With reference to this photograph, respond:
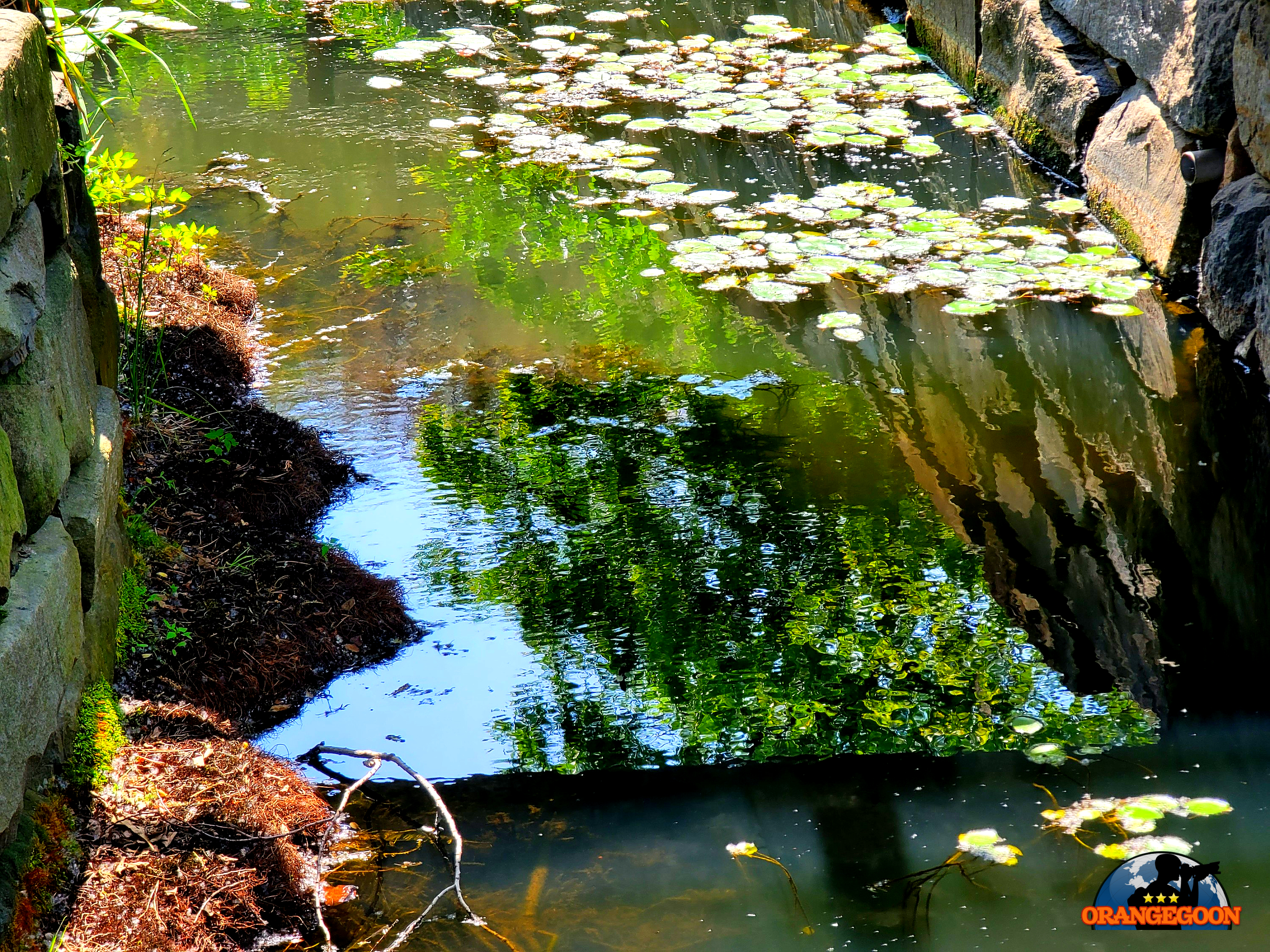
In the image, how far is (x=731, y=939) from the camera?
5.83 feet

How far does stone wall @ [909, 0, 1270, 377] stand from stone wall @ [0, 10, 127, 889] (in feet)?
10.5

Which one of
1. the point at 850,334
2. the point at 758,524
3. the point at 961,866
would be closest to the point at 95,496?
the point at 758,524

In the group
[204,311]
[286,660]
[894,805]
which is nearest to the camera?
[894,805]

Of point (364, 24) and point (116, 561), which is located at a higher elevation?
point (364, 24)

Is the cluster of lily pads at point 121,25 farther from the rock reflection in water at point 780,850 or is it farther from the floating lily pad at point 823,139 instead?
the rock reflection in water at point 780,850

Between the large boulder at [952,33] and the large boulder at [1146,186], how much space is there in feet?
4.29

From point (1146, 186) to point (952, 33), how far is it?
2.17 m

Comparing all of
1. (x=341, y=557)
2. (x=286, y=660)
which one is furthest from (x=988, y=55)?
(x=286, y=660)

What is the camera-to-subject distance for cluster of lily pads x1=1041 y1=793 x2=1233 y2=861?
188 centimetres

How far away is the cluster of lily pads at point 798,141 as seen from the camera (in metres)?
3.97

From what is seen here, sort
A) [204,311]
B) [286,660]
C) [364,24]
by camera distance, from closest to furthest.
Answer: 1. [286,660]
2. [204,311]
3. [364,24]

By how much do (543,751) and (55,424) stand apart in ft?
3.55

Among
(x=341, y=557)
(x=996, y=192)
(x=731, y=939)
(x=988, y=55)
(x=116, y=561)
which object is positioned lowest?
(x=731, y=939)

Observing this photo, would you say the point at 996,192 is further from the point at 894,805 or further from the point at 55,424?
the point at 55,424
